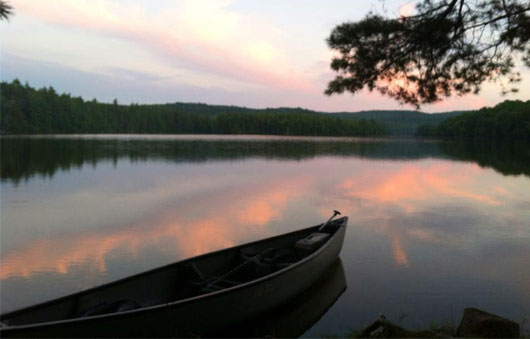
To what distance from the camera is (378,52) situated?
747 cm

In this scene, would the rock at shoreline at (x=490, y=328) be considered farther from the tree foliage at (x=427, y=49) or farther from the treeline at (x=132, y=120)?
the treeline at (x=132, y=120)

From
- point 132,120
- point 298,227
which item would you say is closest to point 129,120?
point 132,120

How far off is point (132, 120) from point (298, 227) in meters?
134

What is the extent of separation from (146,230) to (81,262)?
3.09m

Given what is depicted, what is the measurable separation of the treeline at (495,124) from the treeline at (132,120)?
4013 centimetres

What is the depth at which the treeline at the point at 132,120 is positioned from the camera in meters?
103

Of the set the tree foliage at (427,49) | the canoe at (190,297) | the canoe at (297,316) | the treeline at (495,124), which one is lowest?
the canoe at (297,316)

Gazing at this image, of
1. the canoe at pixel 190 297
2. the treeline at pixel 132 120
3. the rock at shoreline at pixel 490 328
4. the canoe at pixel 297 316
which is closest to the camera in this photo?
the canoe at pixel 190 297

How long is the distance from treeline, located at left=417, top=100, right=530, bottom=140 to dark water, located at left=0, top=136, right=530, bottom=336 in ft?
280

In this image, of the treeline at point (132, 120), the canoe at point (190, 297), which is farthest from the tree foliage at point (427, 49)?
the treeline at point (132, 120)

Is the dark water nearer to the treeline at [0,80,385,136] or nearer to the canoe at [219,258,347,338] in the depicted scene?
the canoe at [219,258,347,338]

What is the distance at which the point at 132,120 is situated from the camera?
137 m

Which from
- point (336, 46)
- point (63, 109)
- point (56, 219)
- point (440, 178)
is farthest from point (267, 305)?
point (63, 109)

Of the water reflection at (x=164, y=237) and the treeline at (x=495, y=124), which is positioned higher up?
the treeline at (x=495, y=124)
